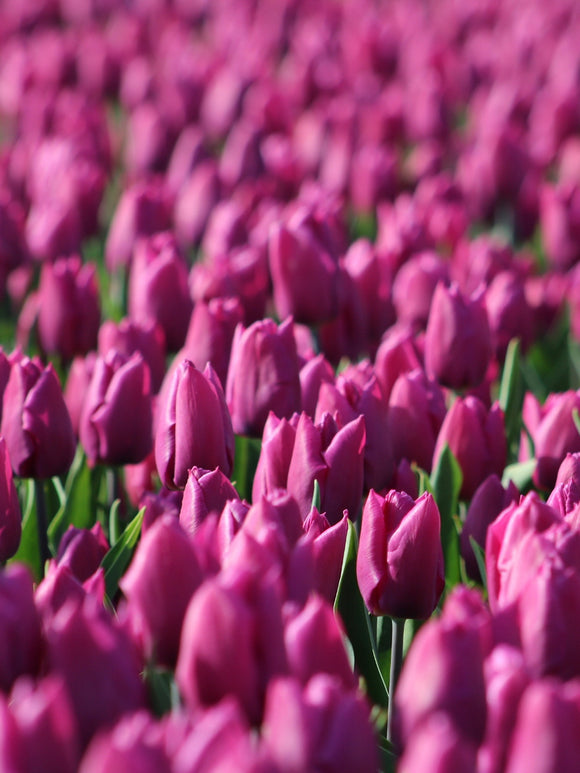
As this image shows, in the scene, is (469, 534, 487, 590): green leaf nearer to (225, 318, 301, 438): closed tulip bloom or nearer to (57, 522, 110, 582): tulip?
(225, 318, 301, 438): closed tulip bloom

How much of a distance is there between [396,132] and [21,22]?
2.41 m

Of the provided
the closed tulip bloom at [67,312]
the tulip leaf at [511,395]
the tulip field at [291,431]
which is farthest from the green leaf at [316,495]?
the closed tulip bloom at [67,312]

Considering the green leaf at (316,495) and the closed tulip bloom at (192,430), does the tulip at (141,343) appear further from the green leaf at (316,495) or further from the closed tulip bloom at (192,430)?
the green leaf at (316,495)

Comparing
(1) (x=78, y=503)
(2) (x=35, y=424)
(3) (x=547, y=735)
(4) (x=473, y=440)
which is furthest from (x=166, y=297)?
(3) (x=547, y=735)

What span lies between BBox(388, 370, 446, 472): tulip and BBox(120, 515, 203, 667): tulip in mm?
636

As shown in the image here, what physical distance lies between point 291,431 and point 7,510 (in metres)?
0.31

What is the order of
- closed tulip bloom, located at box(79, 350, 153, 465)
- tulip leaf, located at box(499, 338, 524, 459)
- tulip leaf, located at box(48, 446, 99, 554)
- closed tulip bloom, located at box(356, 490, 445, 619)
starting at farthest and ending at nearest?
tulip leaf, located at box(499, 338, 524, 459), tulip leaf, located at box(48, 446, 99, 554), closed tulip bloom, located at box(79, 350, 153, 465), closed tulip bloom, located at box(356, 490, 445, 619)

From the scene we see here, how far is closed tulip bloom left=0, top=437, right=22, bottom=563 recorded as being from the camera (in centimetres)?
119

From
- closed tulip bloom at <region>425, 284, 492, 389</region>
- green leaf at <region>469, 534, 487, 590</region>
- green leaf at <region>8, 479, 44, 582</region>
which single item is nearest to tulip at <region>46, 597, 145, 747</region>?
green leaf at <region>469, 534, 487, 590</region>

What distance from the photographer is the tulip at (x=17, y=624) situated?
83cm

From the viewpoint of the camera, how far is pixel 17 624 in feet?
2.73

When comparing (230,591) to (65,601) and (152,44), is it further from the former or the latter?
(152,44)

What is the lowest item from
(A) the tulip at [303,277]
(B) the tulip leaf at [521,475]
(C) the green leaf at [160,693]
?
(B) the tulip leaf at [521,475]

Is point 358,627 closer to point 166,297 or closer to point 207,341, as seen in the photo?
point 207,341
